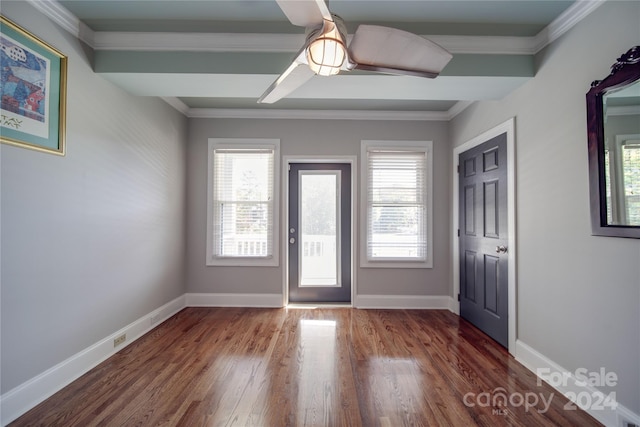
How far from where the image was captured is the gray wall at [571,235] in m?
1.69

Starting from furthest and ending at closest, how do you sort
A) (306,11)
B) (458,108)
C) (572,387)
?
(458,108) < (572,387) < (306,11)

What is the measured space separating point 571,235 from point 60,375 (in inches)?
143

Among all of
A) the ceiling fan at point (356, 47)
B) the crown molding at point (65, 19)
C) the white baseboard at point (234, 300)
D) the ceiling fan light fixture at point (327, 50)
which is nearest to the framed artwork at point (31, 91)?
the crown molding at point (65, 19)

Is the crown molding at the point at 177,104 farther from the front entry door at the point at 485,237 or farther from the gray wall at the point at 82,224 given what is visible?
the front entry door at the point at 485,237

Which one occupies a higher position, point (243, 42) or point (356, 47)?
point (243, 42)

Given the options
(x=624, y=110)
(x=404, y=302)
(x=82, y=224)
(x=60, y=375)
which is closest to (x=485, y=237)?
(x=404, y=302)

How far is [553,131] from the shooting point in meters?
2.18

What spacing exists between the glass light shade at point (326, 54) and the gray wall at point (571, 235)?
5.37 ft

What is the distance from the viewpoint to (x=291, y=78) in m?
1.76

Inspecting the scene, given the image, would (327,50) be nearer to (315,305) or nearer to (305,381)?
(305,381)

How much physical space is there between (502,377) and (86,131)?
12.0ft

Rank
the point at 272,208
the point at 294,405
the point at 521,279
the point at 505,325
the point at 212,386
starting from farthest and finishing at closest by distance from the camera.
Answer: the point at 272,208, the point at 505,325, the point at 521,279, the point at 212,386, the point at 294,405

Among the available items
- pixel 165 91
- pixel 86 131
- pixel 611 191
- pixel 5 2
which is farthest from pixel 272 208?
pixel 611 191

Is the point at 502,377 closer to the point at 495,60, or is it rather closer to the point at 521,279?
the point at 521,279
